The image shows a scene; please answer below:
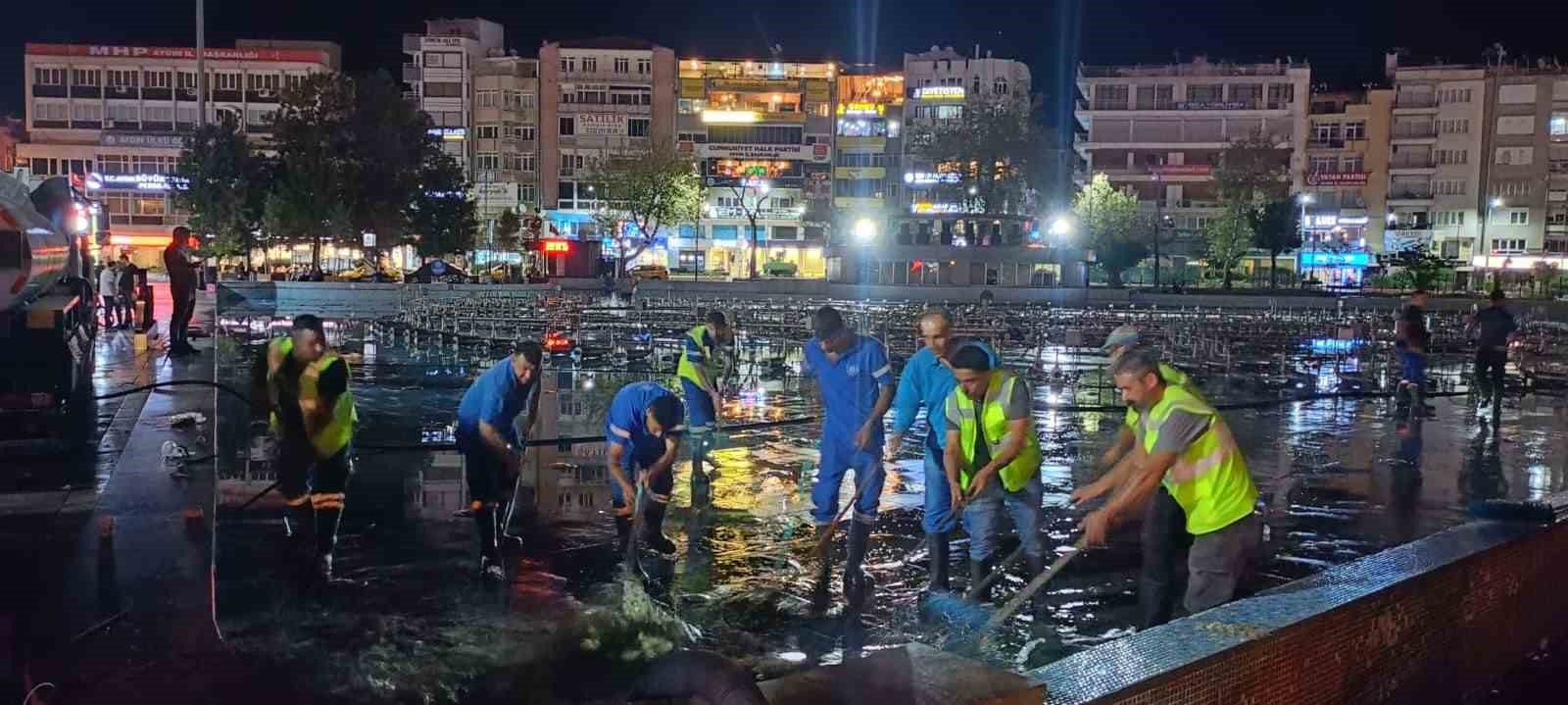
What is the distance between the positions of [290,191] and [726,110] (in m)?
41.3

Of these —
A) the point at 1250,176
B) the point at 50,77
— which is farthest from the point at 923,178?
the point at 50,77

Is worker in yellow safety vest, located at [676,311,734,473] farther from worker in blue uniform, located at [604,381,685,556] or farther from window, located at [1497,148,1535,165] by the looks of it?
window, located at [1497,148,1535,165]

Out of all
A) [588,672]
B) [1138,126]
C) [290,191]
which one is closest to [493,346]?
[588,672]

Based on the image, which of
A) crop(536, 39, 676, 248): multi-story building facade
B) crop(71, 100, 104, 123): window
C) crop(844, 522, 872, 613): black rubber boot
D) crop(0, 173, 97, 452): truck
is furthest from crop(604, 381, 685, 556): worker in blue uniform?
crop(71, 100, 104, 123): window

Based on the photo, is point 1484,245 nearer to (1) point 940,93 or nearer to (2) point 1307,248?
(2) point 1307,248

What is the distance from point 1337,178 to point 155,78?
265 feet

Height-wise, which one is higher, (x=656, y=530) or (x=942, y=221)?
(x=942, y=221)

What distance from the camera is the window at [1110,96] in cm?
8806

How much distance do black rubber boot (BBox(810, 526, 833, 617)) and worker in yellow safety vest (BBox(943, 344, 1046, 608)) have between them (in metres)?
0.87

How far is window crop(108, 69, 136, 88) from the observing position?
82.8m

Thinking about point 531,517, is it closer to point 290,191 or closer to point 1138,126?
point 290,191

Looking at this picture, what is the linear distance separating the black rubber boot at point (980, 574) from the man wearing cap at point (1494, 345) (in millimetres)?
11866

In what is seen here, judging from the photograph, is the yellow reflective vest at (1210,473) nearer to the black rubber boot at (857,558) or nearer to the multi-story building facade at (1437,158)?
the black rubber boot at (857,558)

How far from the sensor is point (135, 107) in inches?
3263
